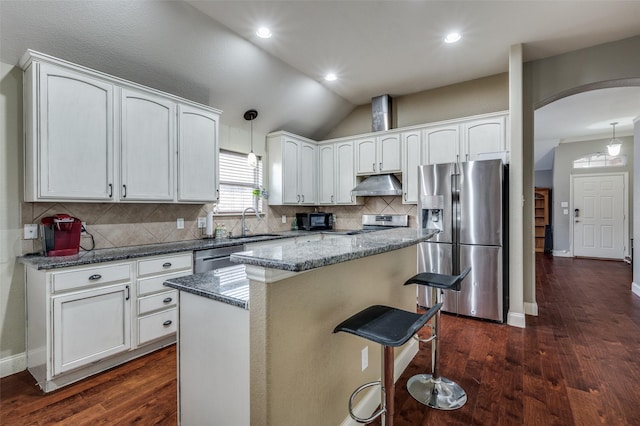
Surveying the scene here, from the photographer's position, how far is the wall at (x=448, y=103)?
3.91 metres

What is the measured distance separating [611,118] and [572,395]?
598 cm

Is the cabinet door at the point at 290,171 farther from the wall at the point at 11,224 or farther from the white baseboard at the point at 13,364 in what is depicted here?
the white baseboard at the point at 13,364

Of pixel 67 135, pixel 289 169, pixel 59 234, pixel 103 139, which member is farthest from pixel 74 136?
pixel 289 169

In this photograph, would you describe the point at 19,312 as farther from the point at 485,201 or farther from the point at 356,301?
the point at 485,201

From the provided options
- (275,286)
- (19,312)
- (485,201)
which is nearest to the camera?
(275,286)

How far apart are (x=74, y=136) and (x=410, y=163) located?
3.68m

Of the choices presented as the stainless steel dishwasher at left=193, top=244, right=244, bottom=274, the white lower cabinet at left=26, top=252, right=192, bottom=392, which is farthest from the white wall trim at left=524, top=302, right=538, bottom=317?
the white lower cabinet at left=26, top=252, right=192, bottom=392

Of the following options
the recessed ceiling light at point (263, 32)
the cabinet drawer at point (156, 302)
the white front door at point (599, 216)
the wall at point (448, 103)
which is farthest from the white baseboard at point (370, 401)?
the white front door at point (599, 216)

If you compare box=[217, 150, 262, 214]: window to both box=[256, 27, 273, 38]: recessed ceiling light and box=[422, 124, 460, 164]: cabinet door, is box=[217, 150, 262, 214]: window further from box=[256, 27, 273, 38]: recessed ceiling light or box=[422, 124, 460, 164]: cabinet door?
box=[422, 124, 460, 164]: cabinet door

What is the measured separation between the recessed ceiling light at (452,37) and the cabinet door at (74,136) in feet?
10.5

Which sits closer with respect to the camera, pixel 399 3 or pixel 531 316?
pixel 399 3

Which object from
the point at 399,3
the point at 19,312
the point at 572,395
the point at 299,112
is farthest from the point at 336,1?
the point at 19,312

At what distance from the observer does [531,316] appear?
3480 millimetres

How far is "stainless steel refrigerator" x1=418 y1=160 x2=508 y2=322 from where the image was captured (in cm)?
325
